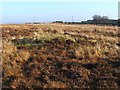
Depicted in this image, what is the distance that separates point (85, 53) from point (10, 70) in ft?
14.1

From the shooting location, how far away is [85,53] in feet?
55.2

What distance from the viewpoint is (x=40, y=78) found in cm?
1366

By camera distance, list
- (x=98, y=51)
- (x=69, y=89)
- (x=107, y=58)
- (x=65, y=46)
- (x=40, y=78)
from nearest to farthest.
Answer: (x=69, y=89) → (x=40, y=78) → (x=107, y=58) → (x=98, y=51) → (x=65, y=46)

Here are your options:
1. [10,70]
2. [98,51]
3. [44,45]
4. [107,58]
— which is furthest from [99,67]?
[44,45]

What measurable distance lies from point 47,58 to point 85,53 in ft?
6.81

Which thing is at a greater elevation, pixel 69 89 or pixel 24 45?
pixel 24 45

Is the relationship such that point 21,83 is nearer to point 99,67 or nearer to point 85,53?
point 99,67

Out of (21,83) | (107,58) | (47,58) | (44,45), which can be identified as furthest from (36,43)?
(21,83)

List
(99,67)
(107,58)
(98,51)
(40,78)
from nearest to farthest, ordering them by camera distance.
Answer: (40,78) < (99,67) < (107,58) < (98,51)

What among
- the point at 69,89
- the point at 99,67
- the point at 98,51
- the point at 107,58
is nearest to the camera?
the point at 69,89

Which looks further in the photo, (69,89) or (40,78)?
(40,78)

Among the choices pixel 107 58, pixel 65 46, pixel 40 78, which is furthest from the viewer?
pixel 65 46

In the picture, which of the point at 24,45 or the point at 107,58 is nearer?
the point at 107,58

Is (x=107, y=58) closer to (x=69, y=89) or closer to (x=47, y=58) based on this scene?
(x=47, y=58)
